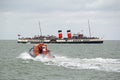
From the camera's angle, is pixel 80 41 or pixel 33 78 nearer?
pixel 33 78

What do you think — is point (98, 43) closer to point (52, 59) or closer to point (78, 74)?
point (52, 59)

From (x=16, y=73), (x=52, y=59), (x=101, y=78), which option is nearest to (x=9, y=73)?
(x=16, y=73)

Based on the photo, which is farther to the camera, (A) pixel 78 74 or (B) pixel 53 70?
(B) pixel 53 70

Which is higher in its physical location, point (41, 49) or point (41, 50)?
point (41, 49)

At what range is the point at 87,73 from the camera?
116 ft

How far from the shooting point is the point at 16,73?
36875 millimetres

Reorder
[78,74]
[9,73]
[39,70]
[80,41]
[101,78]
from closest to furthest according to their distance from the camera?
[101,78]
[78,74]
[9,73]
[39,70]
[80,41]

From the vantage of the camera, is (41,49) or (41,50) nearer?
(41,49)

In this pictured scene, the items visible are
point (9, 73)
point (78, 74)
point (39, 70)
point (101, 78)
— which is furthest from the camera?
point (39, 70)

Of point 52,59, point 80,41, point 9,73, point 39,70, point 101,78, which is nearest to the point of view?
point 101,78

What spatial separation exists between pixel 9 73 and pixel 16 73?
2.37ft

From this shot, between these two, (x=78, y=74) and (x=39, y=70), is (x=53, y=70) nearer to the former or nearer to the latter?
(x=39, y=70)

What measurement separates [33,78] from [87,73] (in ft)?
18.7

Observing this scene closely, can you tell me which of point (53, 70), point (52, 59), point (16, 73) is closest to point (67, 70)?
point (53, 70)
